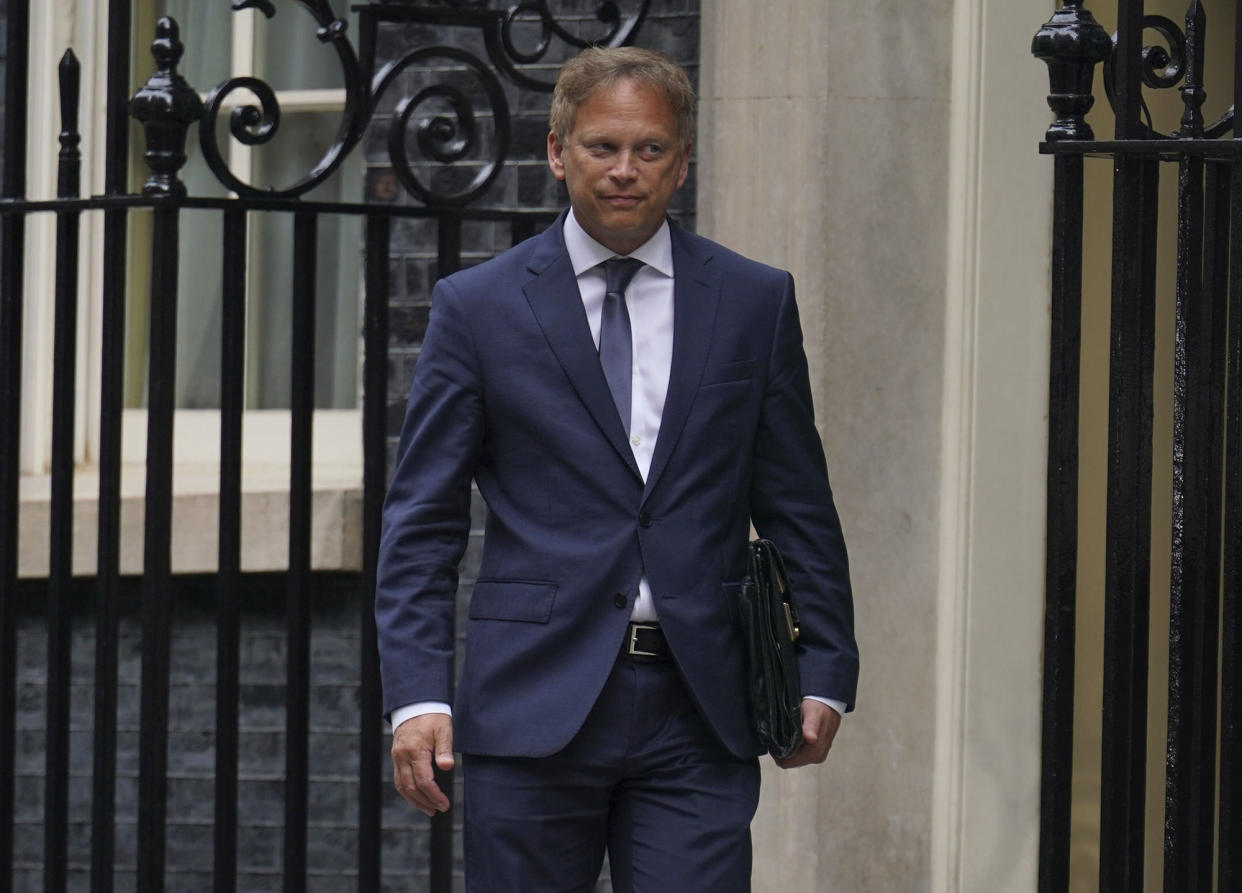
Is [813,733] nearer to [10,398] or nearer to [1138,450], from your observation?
[1138,450]

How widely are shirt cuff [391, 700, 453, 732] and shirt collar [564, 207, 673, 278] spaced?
2.41 ft

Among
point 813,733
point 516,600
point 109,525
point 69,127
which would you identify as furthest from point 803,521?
point 69,127

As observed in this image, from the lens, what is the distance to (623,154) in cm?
317

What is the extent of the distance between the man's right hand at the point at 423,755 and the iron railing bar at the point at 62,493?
4.80ft

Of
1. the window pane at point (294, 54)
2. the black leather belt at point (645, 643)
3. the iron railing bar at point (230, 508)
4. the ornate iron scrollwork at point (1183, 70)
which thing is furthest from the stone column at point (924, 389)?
the window pane at point (294, 54)

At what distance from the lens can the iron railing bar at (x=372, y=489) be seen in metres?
4.31

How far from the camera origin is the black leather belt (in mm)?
3166

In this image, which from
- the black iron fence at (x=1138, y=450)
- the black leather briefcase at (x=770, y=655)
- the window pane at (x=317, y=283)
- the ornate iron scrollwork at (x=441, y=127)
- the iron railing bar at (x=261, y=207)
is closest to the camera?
the black leather briefcase at (x=770, y=655)

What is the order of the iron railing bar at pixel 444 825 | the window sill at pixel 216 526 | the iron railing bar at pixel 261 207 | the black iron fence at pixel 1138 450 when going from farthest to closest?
the window sill at pixel 216 526 < the iron railing bar at pixel 444 825 < the iron railing bar at pixel 261 207 < the black iron fence at pixel 1138 450

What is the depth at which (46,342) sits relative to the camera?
635 centimetres

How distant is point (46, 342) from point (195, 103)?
2367 millimetres

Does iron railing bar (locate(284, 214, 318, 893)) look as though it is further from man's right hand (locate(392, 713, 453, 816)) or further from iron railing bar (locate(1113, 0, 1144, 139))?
iron railing bar (locate(1113, 0, 1144, 139))

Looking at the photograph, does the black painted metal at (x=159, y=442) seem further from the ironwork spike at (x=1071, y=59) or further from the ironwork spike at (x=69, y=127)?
the ironwork spike at (x=1071, y=59)

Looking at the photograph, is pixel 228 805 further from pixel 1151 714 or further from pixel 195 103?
pixel 1151 714
